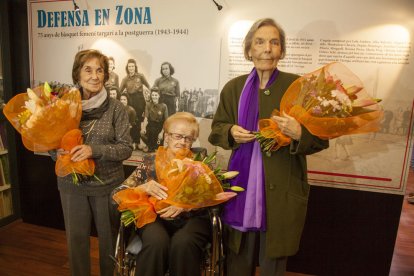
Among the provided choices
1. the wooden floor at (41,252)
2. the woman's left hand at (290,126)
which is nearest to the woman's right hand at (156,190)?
the woman's left hand at (290,126)

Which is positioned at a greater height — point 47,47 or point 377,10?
point 377,10

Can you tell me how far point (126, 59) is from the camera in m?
2.53

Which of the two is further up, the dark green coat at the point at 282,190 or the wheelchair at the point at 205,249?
the dark green coat at the point at 282,190

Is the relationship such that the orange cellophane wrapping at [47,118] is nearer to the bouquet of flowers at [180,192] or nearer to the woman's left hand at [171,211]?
the bouquet of flowers at [180,192]

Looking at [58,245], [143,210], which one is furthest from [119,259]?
[58,245]

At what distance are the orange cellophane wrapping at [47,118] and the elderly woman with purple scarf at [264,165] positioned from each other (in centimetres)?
78

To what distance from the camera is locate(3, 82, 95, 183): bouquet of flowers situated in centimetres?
151

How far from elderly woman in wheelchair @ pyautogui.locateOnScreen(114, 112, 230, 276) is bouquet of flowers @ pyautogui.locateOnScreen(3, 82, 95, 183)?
0.37 m

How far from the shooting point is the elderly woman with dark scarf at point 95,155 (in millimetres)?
1668

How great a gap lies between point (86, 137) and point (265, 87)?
1041 millimetres

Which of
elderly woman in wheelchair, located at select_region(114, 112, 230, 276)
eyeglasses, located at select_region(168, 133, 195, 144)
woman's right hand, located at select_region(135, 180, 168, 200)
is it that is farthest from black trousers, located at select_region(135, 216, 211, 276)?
eyeglasses, located at select_region(168, 133, 195, 144)

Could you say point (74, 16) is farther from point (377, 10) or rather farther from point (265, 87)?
point (377, 10)

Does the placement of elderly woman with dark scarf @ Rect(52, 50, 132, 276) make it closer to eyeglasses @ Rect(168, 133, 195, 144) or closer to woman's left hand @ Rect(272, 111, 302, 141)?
eyeglasses @ Rect(168, 133, 195, 144)

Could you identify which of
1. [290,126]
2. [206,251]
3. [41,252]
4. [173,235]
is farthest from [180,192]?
[41,252]
